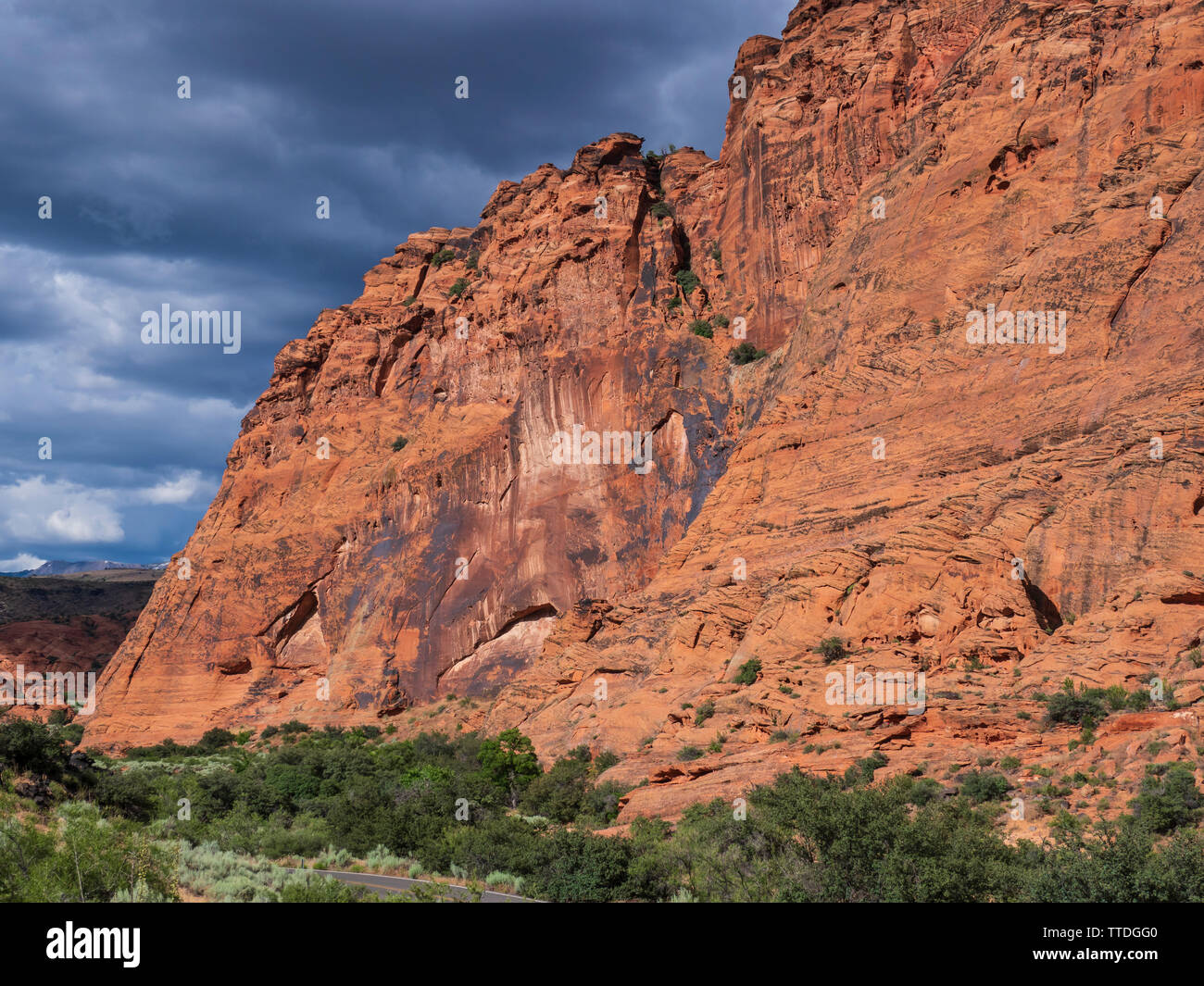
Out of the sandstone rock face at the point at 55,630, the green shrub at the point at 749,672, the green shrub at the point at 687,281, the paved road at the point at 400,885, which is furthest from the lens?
the sandstone rock face at the point at 55,630

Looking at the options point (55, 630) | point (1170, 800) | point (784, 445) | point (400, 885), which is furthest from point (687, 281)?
point (55, 630)

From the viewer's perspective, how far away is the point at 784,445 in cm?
3669

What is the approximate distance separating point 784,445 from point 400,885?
78.9 feet

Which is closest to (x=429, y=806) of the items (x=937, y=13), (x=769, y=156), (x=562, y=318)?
(x=562, y=318)

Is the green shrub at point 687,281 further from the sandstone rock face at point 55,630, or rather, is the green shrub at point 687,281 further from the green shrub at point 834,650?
the sandstone rock face at point 55,630

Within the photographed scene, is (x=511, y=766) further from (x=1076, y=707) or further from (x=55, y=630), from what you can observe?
(x=55, y=630)

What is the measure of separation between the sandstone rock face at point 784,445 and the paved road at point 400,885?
6.94m

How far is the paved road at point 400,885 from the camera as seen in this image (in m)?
15.9

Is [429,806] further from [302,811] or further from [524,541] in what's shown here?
[524,541]

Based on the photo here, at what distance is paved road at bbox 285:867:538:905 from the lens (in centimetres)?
1592

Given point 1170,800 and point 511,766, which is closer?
point 1170,800

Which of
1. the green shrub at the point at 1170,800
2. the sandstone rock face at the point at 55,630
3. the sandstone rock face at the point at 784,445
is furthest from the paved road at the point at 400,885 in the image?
the sandstone rock face at the point at 55,630

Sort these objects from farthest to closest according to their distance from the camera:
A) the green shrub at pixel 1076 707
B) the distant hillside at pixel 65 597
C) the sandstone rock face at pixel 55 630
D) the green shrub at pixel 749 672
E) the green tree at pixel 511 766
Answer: the distant hillside at pixel 65 597
the sandstone rock face at pixel 55 630
the green tree at pixel 511 766
the green shrub at pixel 749 672
the green shrub at pixel 1076 707
